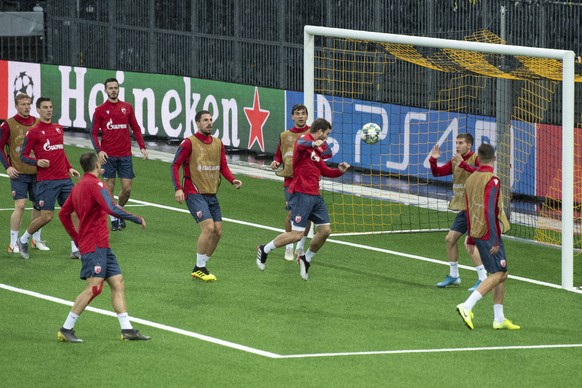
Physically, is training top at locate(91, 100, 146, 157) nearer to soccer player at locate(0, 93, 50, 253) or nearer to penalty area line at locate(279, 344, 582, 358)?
soccer player at locate(0, 93, 50, 253)

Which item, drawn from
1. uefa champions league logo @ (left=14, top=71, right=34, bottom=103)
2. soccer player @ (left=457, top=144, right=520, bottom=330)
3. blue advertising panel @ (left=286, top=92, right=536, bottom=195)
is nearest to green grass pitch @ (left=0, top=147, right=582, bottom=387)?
soccer player @ (left=457, top=144, right=520, bottom=330)

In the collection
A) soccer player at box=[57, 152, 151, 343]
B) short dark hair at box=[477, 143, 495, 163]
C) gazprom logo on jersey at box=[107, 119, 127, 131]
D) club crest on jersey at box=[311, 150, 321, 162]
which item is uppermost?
short dark hair at box=[477, 143, 495, 163]

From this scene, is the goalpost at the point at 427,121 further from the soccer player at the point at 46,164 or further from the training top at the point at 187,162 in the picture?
the soccer player at the point at 46,164

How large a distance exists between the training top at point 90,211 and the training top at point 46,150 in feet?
13.6

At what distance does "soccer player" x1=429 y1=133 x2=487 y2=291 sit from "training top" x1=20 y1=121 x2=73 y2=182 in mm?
5037

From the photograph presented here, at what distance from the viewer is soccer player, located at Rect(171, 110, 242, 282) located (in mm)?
16641

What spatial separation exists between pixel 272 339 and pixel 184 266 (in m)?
4.02

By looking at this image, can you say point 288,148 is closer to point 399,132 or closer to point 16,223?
point 16,223

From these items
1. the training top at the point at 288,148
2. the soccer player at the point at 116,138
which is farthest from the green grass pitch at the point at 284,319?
the training top at the point at 288,148

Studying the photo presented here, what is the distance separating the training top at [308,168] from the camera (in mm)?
16547

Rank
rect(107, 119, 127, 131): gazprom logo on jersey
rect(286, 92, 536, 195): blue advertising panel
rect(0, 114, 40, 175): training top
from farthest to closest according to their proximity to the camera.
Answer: rect(286, 92, 536, 195): blue advertising panel < rect(107, 119, 127, 131): gazprom logo on jersey < rect(0, 114, 40, 175): training top

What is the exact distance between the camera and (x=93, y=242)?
13461mm

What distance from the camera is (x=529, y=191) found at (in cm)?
2191

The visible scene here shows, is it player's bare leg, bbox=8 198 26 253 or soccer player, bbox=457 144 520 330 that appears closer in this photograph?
soccer player, bbox=457 144 520 330
